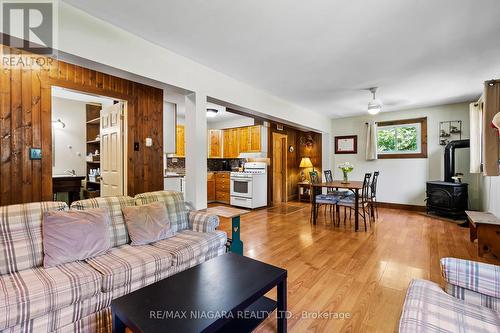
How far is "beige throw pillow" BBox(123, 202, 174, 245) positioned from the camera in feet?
6.82

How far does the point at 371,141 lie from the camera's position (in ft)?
19.2

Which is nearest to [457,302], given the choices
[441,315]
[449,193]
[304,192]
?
[441,315]

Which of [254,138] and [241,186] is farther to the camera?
[254,138]

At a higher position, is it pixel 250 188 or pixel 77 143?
pixel 77 143

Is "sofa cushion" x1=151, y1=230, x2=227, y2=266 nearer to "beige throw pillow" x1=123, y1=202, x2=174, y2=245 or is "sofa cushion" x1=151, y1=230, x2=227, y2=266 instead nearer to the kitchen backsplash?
"beige throw pillow" x1=123, y1=202, x2=174, y2=245

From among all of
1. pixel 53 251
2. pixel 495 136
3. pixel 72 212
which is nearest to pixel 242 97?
pixel 72 212

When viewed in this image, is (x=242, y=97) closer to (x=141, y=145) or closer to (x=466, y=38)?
(x=141, y=145)

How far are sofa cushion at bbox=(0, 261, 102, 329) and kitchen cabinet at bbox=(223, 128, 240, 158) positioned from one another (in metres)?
5.48

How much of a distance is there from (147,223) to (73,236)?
0.56m

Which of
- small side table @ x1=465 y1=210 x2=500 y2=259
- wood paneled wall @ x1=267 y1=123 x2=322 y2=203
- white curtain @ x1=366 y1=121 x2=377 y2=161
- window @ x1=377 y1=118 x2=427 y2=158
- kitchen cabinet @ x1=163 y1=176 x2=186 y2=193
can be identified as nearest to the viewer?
small side table @ x1=465 y1=210 x2=500 y2=259

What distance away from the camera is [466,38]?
2.35 metres

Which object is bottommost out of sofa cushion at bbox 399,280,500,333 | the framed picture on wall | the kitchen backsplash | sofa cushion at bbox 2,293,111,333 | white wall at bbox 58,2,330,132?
sofa cushion at bbox 2,293,111,333

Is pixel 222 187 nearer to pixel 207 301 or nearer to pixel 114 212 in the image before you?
pixel 114 212

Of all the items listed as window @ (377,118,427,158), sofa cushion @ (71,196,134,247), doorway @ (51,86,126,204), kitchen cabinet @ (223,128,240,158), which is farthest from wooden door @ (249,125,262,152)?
sofa cushion @ (71,196,134,247)
